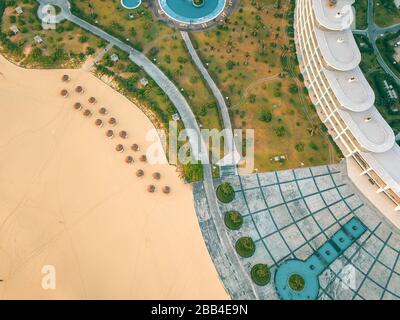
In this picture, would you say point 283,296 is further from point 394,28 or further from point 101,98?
point 394,28

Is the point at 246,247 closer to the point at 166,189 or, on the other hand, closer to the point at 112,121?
the point at 166,189

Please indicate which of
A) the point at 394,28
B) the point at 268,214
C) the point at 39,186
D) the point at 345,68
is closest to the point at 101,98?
the point at 39,186

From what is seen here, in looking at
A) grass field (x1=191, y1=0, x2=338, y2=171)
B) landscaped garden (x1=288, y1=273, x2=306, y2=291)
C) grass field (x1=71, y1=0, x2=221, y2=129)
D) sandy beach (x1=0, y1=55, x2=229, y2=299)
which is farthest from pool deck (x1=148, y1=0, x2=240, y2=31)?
landscaped garden (x1=288, y1=273, x2=306, y2=291)

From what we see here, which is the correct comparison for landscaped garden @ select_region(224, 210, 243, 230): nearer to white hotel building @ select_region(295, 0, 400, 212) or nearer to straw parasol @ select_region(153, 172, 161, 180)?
straw parasol @ select_region(153, 172, 161, 180)

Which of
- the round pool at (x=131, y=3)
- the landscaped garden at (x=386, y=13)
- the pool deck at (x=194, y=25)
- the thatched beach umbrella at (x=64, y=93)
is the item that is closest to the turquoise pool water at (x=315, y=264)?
the landscaped garden at (x=386, y=13)

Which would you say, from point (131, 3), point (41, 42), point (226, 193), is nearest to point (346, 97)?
point (226, 193)
